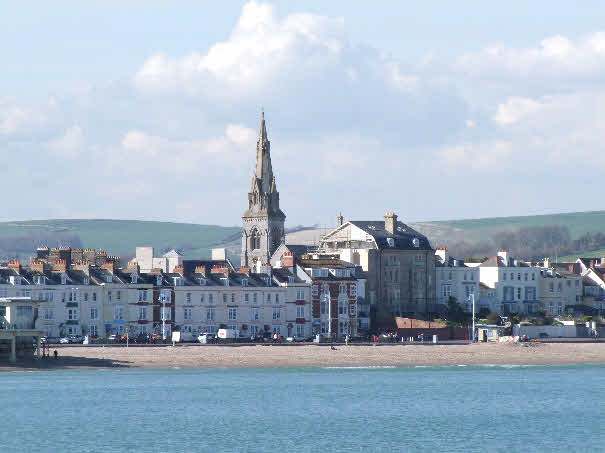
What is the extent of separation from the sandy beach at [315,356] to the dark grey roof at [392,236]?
34.3 meters

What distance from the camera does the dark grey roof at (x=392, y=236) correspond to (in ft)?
591

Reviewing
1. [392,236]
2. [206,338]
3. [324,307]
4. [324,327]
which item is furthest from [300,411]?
[392,236]

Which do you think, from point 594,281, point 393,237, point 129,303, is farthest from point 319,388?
point 594,281

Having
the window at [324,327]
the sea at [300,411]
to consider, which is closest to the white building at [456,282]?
the window at [324,327]

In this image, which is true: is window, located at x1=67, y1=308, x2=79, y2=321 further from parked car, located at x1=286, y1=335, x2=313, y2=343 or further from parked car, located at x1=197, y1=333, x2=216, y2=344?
parked car, located at x1=286, y1=335, x2=313, y2=343

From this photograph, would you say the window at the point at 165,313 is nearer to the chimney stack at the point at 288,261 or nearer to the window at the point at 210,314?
the window at the point at 210,314

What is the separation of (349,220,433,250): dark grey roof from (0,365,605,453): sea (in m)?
49.8

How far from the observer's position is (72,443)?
8475cm

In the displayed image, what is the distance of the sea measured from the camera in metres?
84.9

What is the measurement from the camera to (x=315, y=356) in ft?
446

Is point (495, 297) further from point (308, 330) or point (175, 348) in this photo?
point (175, 348)

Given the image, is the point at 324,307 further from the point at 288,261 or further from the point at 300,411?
the point at 300,411

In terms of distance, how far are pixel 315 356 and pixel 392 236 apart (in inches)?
1895

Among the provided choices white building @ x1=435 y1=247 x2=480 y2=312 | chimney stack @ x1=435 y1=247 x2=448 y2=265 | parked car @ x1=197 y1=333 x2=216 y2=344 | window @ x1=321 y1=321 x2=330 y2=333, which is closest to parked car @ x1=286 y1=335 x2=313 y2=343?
window @ x1=321 y1=321 x2=330 y2=333
